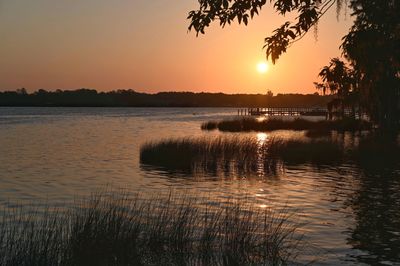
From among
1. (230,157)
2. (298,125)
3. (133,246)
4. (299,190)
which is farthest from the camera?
(298,125)

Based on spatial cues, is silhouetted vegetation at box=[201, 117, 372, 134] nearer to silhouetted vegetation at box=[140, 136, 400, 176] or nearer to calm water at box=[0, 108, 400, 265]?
silhouetted vegetation at box=[140, 136, 400, 176]

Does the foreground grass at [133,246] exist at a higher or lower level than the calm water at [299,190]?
higher

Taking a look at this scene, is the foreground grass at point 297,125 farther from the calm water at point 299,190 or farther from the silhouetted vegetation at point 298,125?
the calm water at point 299,190

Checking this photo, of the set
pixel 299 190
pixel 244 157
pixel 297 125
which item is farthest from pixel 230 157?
pixel 297 125

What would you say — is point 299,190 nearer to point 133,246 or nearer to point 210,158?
point 210,158

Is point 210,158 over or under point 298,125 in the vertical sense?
over

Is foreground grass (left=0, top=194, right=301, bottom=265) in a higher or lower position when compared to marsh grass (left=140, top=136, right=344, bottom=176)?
higher

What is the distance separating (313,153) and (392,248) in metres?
26.6

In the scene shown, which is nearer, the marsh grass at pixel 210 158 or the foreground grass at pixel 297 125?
the marsh grass at pixel 210 158

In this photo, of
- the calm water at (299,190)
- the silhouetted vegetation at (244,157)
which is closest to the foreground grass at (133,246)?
the calm water at (299,190)

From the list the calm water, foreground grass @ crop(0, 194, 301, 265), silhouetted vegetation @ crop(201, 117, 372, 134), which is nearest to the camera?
foreground grass @ crop(0, 194, 301, 265)

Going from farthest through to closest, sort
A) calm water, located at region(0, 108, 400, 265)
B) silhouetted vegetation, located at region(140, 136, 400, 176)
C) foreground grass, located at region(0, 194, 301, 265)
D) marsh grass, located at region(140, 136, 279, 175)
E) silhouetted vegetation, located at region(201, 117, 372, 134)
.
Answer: silhouetted vegetation, located at region(201, 117, 372, 134), silhouetted vegetation, located at region(140, 136, 400, 176), marsh grass, located at region(140, 136, 279, 175), calm water, located at region(0, 108, 400, 265), foreground grass, located at region(0, 194, 301, 265)

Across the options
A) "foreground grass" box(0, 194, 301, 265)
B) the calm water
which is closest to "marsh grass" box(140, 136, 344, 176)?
the calm water

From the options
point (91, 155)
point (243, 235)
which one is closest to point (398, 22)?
point (243, 235)
